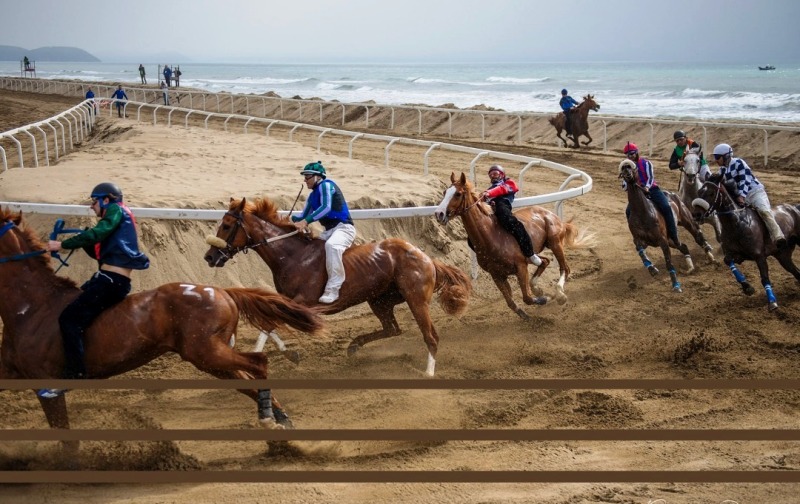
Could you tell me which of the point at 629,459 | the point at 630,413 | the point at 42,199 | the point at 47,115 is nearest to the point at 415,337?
the point at 630,413

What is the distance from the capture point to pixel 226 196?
1121 cm

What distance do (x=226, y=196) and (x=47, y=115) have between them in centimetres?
2791

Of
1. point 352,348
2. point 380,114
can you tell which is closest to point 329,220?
point 352,348

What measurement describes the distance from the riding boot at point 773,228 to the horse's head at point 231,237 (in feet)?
21.6

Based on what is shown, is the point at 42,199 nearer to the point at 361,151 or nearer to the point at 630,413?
the point at 630,413

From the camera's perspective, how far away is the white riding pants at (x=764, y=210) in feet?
34.9

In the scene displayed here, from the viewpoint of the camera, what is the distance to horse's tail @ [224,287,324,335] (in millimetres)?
6590

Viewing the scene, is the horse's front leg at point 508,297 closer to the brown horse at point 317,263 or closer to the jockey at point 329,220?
the brown horse at point 317,263

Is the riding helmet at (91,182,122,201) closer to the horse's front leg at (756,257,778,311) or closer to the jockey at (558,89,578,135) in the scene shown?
the horse's front leg at (756,257,778,311)

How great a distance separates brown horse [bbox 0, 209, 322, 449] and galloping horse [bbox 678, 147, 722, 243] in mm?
8778

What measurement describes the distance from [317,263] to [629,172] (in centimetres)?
526

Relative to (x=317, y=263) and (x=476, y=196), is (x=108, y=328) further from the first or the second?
(x=476, y=196)

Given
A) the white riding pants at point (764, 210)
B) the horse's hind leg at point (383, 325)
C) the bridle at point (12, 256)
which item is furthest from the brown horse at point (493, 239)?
the bridle at point (12, 256)

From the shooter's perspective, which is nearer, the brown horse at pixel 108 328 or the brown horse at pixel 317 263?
the brown horse at pixel 108 328
